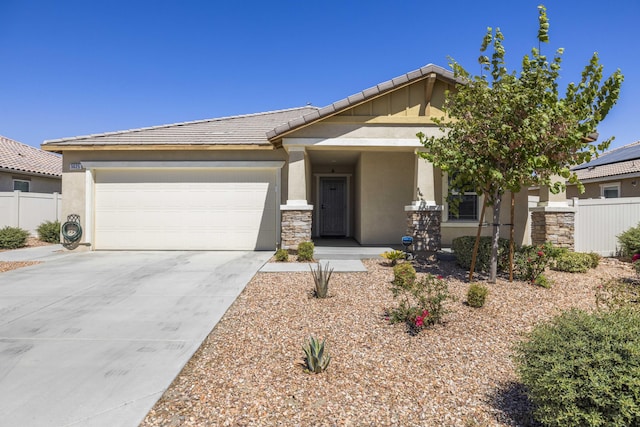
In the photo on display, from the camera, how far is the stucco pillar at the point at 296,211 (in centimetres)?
941

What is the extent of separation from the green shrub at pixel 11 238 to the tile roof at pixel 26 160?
4182 mm

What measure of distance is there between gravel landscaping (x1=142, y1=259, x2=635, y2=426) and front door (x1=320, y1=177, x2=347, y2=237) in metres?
8.90

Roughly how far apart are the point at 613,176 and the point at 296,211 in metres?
15.0

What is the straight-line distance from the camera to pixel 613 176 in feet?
49.0

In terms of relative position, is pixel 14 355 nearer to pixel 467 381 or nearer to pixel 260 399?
pixel 260 399

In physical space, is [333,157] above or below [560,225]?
above

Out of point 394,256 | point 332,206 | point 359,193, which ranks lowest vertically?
point 394,256

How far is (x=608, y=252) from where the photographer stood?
9977mm

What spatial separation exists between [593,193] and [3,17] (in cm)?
2448

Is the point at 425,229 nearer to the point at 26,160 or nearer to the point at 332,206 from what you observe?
the point at 332,206

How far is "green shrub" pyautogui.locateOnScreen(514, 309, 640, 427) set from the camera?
2.17m

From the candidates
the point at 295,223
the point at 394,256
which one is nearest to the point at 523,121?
the point at 394,256

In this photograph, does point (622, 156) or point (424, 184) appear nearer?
point (424, 184)

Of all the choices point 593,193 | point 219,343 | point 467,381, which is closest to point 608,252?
point 593,193
